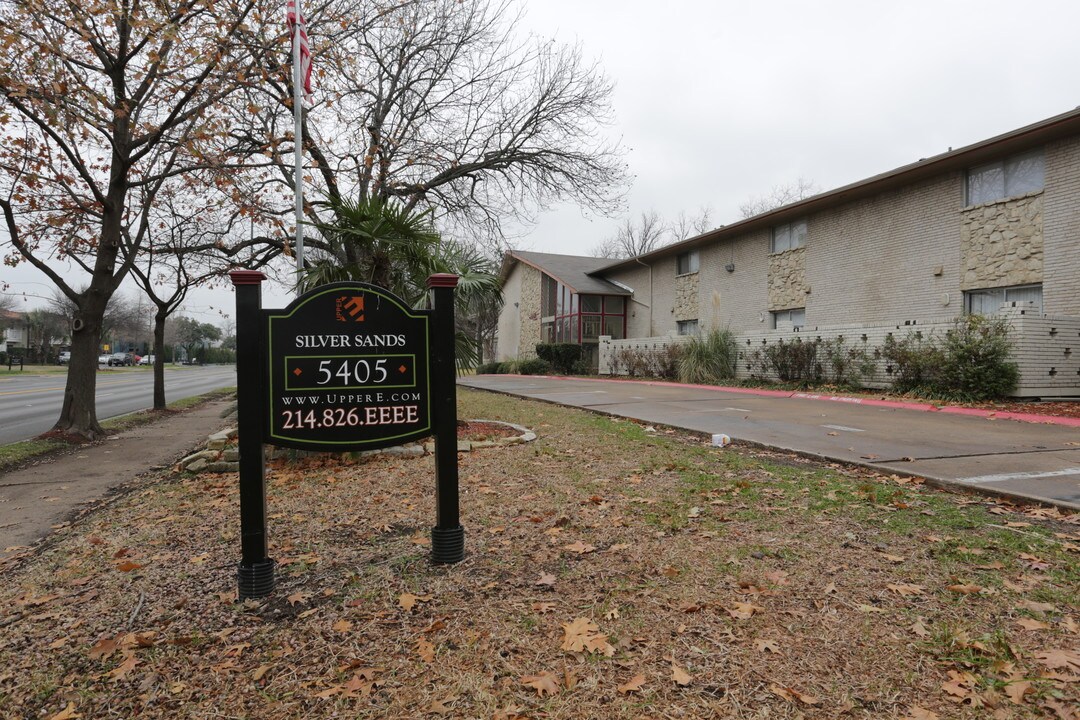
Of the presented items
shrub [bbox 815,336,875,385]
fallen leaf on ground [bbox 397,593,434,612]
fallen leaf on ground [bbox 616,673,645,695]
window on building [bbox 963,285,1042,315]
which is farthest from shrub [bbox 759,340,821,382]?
fallen leaf on ground [bbox 616,673,645,695]

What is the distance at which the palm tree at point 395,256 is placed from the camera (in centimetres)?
634

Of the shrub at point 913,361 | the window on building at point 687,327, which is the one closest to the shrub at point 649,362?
the window on building at point 687,327

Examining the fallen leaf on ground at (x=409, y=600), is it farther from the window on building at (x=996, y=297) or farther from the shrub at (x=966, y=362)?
the window on building at (x=996, y=297)

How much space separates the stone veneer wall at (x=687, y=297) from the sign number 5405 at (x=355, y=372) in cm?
2039

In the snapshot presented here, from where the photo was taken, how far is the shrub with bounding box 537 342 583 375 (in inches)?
1076

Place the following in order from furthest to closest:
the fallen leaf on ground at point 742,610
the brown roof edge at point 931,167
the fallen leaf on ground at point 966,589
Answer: the brown roof edge at point 931,167 → the fallen leaf on ground at point 966,589 → the fallen leaf on ground at point 742,610

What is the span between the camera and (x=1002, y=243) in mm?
12672

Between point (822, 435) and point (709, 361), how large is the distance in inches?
415

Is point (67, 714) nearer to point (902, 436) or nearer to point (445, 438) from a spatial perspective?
point (445, 438)

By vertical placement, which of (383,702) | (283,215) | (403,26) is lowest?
(383,702)

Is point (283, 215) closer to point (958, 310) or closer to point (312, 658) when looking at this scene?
point (312, 658)

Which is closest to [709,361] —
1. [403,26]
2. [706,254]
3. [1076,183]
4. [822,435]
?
[706,254]

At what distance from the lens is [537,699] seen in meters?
2.22

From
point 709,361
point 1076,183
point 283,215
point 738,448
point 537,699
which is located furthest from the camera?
point 709,361
